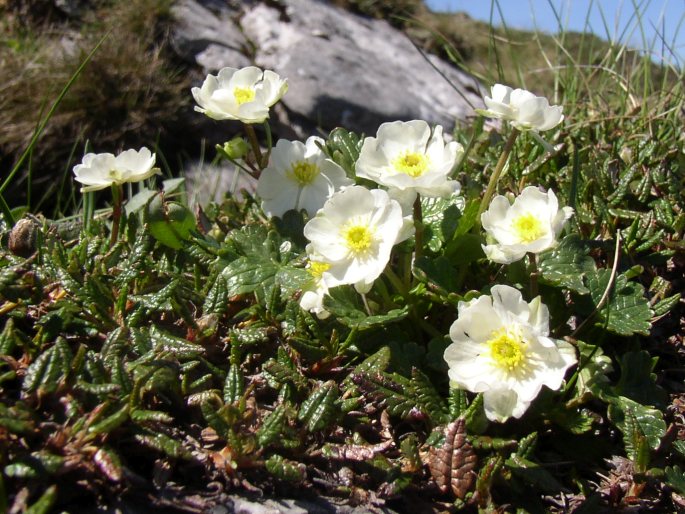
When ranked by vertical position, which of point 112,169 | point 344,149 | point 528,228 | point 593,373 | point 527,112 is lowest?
point 593,373

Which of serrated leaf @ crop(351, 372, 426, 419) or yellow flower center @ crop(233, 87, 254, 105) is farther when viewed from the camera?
yellow flower center @ crop(233, 87, 254, 105)

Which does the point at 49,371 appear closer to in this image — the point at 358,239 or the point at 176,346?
the point at 176,346

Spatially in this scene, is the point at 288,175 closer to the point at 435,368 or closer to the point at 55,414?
the point at 435,368

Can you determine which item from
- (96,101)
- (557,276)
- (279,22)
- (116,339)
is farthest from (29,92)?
(557,276)

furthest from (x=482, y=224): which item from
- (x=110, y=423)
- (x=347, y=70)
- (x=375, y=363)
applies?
(x=347, y=70)

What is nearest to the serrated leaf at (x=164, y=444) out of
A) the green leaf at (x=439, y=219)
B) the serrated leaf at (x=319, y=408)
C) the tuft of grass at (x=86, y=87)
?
the serrated leaf at (x=319, y=408)

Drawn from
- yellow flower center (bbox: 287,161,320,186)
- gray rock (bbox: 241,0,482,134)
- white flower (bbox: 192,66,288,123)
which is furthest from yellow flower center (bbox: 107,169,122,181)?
gray rock (bbox: 241,0,482,134)

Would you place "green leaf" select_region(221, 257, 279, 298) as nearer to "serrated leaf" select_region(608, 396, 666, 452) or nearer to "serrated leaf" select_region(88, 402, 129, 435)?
"serrated leaf" select_region(88, 402, 129, 435)
